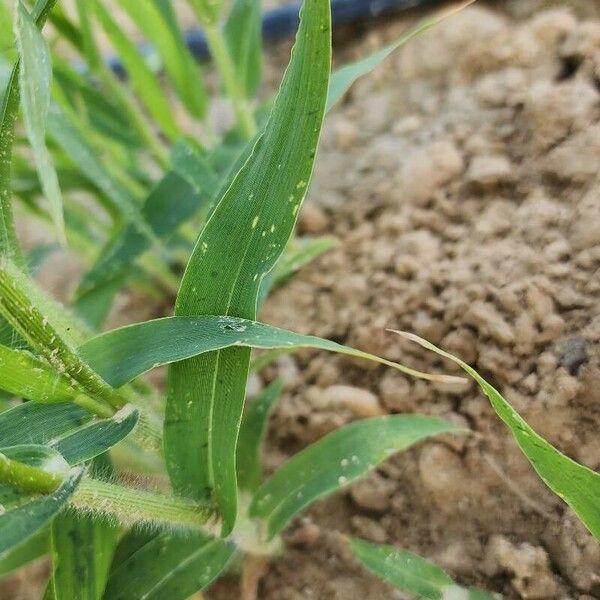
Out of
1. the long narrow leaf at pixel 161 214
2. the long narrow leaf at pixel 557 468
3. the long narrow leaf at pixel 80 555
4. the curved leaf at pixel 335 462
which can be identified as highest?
the long narrow leaf at pixel 161 214

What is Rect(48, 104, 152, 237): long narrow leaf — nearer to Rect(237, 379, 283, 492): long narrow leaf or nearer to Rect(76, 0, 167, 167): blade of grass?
Rect(76, 0, 167, 167): blade of grass

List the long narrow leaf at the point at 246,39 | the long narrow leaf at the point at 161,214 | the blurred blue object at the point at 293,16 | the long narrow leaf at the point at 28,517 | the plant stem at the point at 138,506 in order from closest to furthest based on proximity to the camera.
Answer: the long narrow leaf at the point at 28,517
the plant stem at the point at 138,506
the long narrow leaf at the point at 161,214
the long narrow leaf at the point at 246,39
the blurred blue object at the point at 293,16

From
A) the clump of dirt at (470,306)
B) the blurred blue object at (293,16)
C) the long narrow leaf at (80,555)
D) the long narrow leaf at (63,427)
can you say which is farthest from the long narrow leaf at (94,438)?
the blurred blue object at (293,16)

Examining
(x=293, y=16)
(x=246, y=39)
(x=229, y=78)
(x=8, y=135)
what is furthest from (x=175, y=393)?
(x=293, y=16)

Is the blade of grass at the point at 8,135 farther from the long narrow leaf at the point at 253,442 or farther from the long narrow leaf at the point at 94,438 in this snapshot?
the long narrow leaf at the point at 253,442

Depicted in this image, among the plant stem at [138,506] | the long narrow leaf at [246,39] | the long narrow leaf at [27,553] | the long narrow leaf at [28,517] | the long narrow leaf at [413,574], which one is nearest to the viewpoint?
the long narrow leaf at [28,517]

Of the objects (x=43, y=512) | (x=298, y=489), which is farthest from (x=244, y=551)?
(x=43, y=512)
